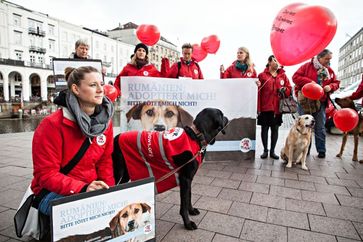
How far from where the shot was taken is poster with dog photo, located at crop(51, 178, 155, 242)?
1.54 metres

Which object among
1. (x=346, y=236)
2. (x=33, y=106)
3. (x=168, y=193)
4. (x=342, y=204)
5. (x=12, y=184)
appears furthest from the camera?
(x=33, y=106)

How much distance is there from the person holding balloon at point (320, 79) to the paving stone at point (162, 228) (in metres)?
4.02

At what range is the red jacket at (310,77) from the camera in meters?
5.11

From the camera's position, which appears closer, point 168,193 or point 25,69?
point 168,193

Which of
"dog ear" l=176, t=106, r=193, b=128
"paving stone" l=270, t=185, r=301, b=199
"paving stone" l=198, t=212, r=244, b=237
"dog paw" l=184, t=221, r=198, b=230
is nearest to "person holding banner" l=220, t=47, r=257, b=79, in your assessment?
"dog ear" l=176, t=106, r=193, b=128

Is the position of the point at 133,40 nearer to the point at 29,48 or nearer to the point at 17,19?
the point at 29,48

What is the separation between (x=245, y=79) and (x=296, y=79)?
4.60 feet

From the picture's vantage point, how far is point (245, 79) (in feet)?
15.3

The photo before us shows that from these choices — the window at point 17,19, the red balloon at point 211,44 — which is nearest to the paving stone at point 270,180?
the red balloon at point 211,44

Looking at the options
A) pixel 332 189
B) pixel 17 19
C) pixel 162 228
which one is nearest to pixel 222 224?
pixel 162 228

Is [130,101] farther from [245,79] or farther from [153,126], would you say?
[245,79]

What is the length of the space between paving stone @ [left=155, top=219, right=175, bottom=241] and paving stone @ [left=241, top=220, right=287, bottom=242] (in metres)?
0.72

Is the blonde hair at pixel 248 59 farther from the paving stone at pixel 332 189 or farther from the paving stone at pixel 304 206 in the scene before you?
the paving stone at pixel 304 206

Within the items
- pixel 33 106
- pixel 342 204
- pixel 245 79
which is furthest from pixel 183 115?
pixel 33 106
